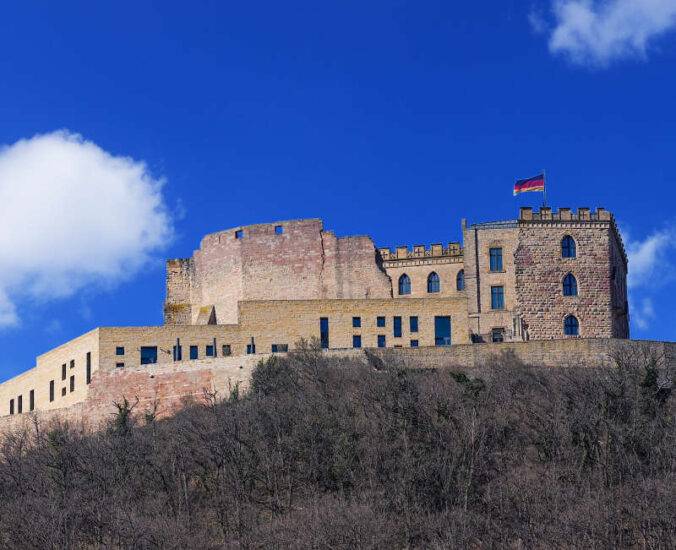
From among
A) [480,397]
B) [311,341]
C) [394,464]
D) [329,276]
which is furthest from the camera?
[329,276]

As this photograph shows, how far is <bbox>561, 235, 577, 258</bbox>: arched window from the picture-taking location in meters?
76.9

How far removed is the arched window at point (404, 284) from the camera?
8119 cm

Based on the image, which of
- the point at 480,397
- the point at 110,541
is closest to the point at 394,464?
the point at 480,397

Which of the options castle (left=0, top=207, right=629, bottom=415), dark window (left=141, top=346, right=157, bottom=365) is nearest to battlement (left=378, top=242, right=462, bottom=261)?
castle (left=0, top=207, right=629, bottom=415)

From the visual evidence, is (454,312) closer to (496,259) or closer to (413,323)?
(413,323)

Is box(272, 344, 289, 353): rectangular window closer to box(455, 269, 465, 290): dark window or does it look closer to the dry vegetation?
the dry vegetation

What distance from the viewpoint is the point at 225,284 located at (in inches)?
3238

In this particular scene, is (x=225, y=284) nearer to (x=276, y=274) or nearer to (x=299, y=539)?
(x=276, y=274)

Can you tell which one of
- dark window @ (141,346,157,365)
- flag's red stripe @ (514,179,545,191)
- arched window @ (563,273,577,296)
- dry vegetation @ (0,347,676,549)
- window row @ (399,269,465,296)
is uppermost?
→ flag's red stripe @ (514,179,545,191)

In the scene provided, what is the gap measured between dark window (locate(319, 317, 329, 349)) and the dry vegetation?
3175mm

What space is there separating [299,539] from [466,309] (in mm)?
20911

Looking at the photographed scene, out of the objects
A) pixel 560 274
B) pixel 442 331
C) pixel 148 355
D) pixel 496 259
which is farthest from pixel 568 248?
pixel 148 355

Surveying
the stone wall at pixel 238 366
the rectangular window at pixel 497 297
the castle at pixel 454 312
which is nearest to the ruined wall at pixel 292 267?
the castle at pixel 454 312

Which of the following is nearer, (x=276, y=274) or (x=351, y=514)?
(x=351, y=514)
